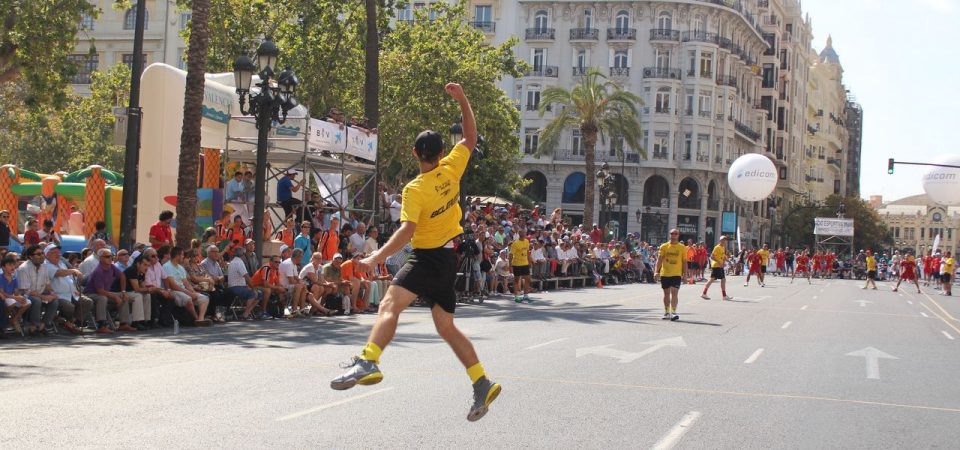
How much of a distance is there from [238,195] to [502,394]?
51.5 ft

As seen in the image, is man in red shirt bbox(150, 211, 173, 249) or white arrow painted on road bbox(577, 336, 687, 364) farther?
man in red shirt bbox(150, 211, 173, 249)

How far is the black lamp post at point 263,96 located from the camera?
21.0 m

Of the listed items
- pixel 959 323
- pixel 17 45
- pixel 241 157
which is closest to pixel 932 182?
pixel 959 323

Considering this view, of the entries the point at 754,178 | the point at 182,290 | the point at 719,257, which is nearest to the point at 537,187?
the point at 754,178

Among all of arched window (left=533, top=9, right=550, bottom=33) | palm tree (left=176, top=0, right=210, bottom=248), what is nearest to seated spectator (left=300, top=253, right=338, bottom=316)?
palm tree (left=176, top=0, right=210, bottom=248)

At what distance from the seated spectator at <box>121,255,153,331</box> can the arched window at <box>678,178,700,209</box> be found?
210ft

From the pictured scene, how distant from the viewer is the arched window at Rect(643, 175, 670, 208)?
7712 centimetres

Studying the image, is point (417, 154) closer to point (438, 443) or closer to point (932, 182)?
point (438, 443)

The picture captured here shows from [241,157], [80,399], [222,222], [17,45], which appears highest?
[17,45]

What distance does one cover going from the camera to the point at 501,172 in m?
61.9

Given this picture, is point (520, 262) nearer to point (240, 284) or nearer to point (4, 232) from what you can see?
point (240, 284)

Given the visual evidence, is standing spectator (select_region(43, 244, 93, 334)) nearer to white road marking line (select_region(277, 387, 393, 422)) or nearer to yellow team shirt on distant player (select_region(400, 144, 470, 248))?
white road marking line (select_region(277, 387, 393, 422))

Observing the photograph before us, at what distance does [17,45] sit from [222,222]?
620cm

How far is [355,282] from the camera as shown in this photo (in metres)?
21.8
